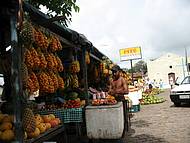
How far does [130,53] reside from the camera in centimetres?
3291

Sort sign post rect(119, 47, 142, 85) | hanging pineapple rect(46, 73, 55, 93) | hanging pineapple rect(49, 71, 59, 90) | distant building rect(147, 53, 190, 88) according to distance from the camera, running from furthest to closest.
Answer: distant building rect(147, 53, 190, 88), sign post rect(119, 47, 142, 85), hanging pineapple rect(49, 71, 59, 90), hanging pineapple rect(46, 73, 55, 93)

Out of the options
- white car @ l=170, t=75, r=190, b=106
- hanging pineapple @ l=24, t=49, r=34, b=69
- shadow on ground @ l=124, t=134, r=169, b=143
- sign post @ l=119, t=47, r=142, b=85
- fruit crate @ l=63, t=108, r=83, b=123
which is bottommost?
shadow on ground @ l=124, t=134, r=169, b=143

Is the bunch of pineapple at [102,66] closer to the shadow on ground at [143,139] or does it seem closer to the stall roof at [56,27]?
the shadow on ground at [143,139]

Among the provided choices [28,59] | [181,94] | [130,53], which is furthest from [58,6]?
[130,53]

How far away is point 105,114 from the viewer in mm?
6840

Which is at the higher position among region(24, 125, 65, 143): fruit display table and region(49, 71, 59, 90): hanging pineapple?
region(49, 71, 59, 90): hanging pineapple

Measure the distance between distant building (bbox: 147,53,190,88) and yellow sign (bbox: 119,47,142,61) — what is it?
3355cm

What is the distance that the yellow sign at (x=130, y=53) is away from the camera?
31625mm

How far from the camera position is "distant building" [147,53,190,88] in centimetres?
6725

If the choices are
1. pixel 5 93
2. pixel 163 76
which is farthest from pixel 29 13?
pixel 163 76

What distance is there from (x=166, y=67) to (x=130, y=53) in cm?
3726

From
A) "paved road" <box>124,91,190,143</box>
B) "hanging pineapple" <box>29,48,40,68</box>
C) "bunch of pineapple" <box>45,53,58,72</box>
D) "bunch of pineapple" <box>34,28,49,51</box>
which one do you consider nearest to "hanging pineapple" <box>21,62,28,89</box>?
"hanging pineapple" <box>29,48,40,68</box>

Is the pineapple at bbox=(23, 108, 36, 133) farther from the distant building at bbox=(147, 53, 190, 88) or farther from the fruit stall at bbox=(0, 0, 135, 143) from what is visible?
the distant building at bbox=(147, 53, 190, 88)

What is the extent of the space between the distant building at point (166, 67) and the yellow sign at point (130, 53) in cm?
3355
